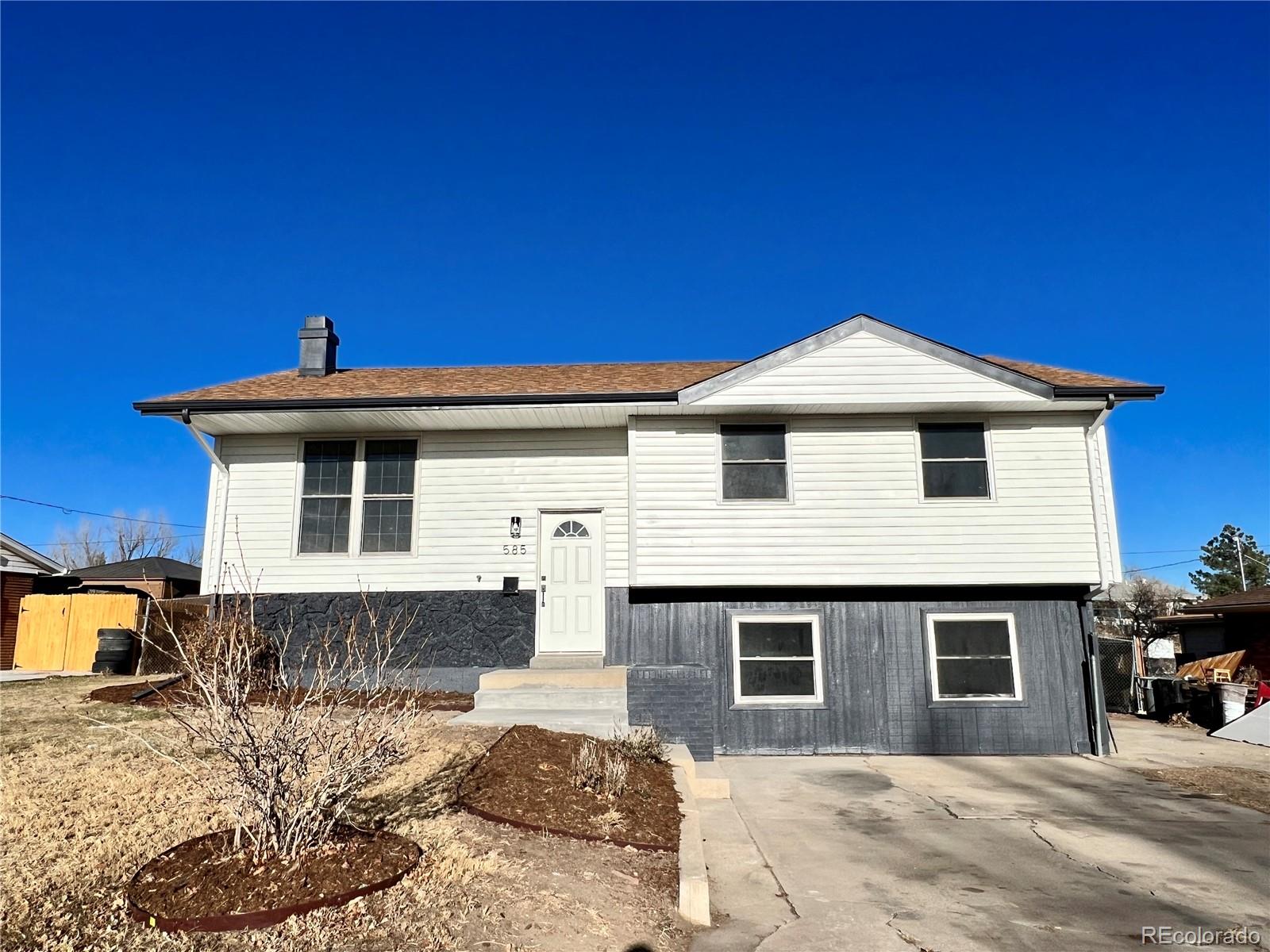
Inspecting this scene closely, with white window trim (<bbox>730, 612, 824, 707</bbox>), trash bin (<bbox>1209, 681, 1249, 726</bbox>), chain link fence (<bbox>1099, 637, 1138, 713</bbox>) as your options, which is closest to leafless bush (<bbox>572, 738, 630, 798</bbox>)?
white window trim (<bbox>730, 612, 824, 707</bbox>)

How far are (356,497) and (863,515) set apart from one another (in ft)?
24.1

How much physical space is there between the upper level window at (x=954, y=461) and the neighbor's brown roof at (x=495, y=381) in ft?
3.74

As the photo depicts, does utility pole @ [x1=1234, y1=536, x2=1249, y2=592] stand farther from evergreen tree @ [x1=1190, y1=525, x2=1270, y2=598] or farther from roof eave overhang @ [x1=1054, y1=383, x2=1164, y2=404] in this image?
roof eave overhang @ [x1=1054, y1=383, x2=1164, y2=404]

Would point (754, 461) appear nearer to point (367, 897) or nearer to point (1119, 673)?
point (367, 897)

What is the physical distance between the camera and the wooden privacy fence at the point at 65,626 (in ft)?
52.5

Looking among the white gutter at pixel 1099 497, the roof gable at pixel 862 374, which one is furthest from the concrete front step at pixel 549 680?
the white gutter at pixel 1099 497

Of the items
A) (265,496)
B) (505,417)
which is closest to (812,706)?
(505,417)

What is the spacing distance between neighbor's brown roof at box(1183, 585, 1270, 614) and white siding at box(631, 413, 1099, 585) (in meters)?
10.0

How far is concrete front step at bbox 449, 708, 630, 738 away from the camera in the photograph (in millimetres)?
8617

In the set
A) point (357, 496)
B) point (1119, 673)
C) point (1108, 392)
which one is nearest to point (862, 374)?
point (1108, 392)

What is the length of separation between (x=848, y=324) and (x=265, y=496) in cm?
886

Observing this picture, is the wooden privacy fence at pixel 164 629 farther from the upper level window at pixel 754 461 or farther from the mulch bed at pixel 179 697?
the upper level window at pixel 754 461

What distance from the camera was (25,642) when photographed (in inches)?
649

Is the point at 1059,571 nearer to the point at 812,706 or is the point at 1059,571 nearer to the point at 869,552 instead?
the point at 869,552
